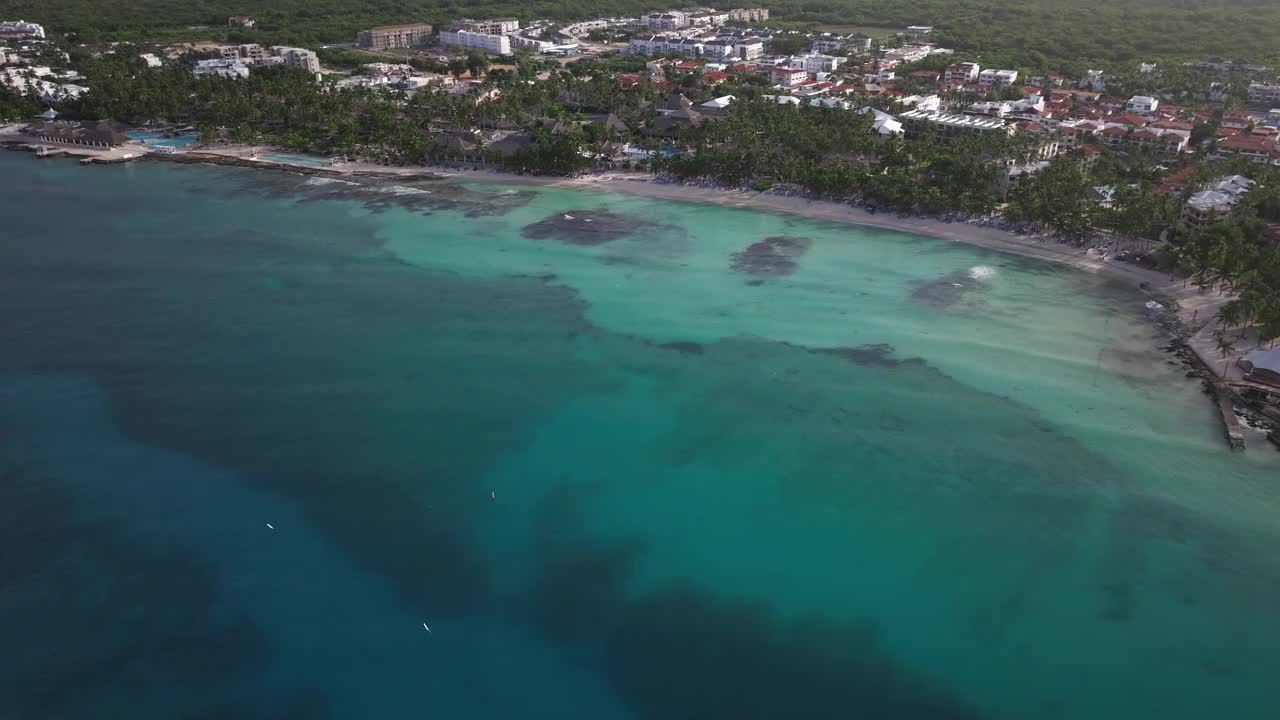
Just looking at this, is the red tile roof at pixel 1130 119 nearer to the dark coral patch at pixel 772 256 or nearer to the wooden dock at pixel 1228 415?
the dark coral patch at pixel 772 256


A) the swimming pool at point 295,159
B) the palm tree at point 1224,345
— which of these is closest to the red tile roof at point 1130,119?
the palm tree at point 1224,345

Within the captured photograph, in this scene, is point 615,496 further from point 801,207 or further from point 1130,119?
point 1130,119

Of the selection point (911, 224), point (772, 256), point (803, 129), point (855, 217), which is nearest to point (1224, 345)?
point (911, 224)

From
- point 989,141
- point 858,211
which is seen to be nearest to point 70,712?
point 858,211

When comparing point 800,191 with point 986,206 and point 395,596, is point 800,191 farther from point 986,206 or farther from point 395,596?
point 395,596

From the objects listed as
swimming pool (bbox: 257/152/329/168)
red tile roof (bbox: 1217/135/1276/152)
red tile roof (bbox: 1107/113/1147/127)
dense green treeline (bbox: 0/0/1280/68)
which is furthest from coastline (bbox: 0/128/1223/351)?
dense green treeline (bbox: 0/0/1280/68)

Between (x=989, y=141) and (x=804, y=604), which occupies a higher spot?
(x=989, y=141)
